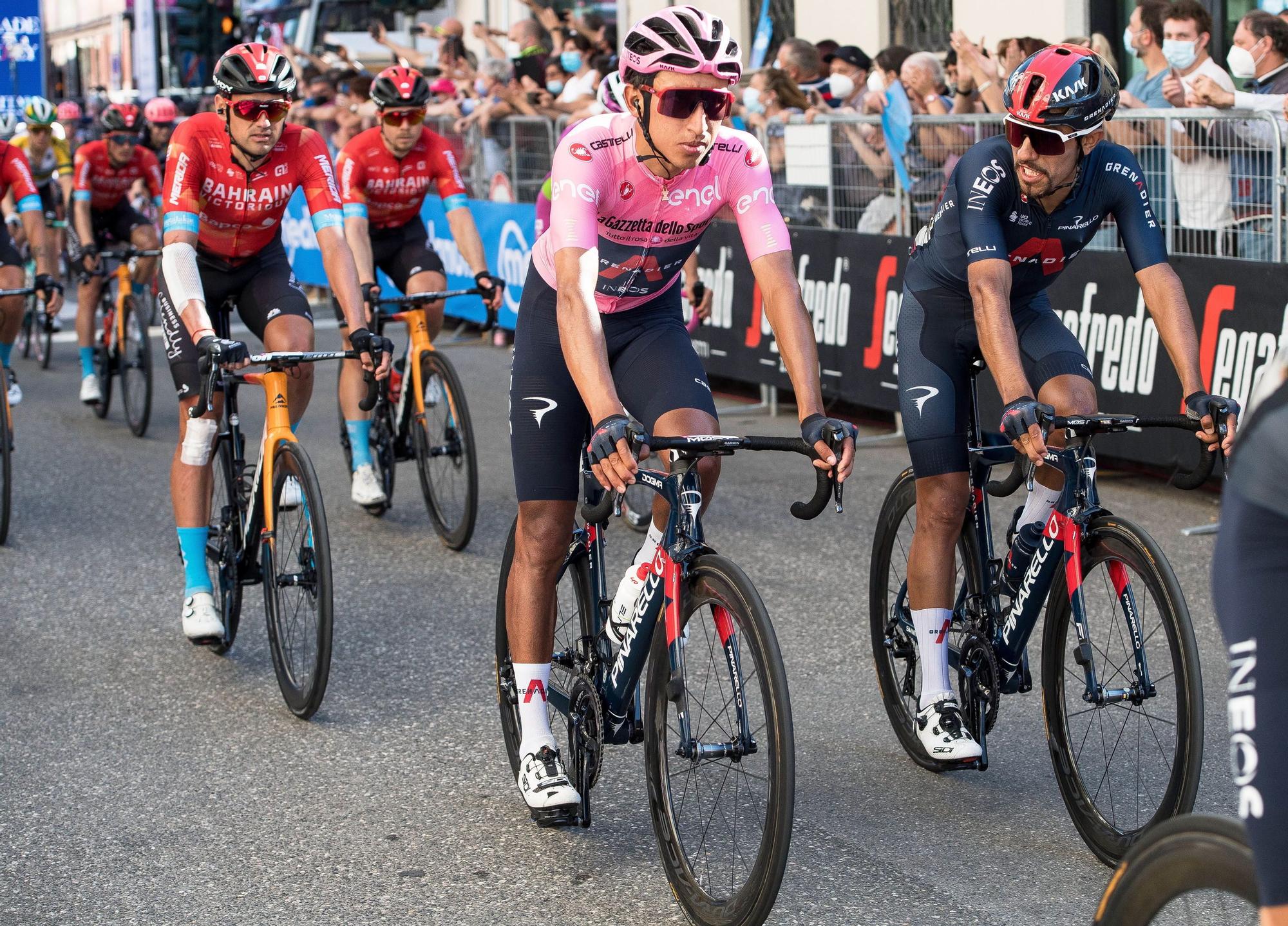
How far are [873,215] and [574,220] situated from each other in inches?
267

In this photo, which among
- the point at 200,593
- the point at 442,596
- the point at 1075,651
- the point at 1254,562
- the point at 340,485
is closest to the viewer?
the point at 1254,562

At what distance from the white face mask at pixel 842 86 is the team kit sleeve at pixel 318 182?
6.14 m

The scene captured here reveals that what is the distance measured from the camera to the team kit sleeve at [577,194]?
3.99 meters

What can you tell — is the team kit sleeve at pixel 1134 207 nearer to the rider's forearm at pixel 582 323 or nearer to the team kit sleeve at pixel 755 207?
the team kit sleeve at pixel 755 207

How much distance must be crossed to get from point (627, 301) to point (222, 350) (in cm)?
167

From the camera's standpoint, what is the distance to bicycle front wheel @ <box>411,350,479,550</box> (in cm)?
777

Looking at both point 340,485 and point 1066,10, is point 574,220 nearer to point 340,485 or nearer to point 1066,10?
point 340,485

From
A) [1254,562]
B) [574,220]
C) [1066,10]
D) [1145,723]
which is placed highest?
[1066,10]

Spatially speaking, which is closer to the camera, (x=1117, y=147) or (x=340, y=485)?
(x=1117, y=147)

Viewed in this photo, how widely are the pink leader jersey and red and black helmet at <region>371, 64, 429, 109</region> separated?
4.25m

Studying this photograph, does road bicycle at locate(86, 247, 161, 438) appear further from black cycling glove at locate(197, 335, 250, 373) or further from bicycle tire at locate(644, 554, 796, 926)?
bicycle tire at locate(644, 554, 796, 926)

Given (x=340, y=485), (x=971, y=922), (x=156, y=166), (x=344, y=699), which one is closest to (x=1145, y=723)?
(x=971, y=922)

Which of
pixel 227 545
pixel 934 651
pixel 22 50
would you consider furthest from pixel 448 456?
pixel 22 50

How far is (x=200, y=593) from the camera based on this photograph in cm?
621
